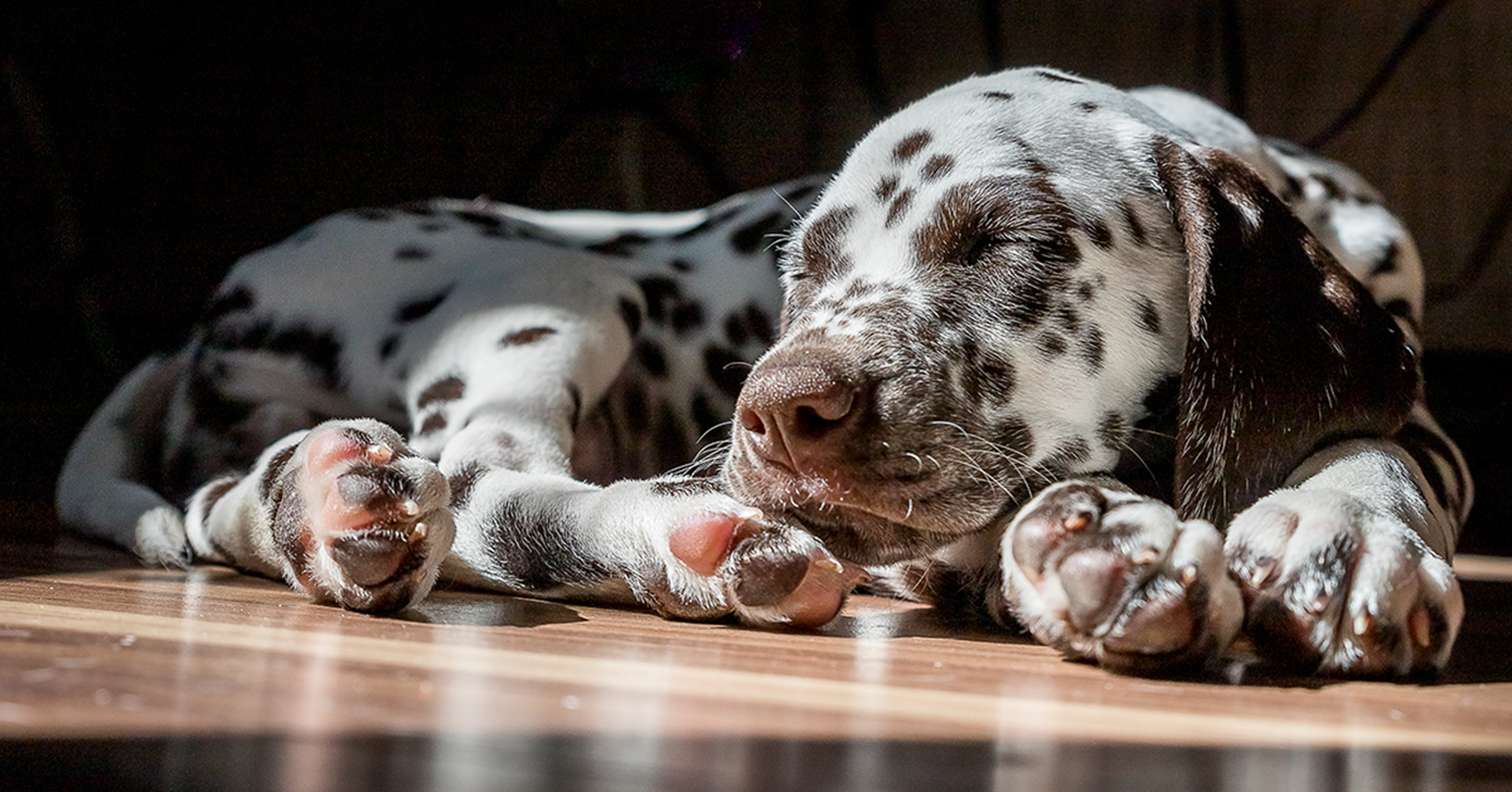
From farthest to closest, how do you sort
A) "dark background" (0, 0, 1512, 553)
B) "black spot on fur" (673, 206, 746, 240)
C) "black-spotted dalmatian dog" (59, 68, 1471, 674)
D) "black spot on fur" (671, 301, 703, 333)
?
"dark background" (0, 0, 1512, 553), "black spot on fur" (673, 206, 746, 240), "black spot on fur" (671, 301, 703, 333), "black-spotted dalmatian dog" (59, 68, 1471, 674)

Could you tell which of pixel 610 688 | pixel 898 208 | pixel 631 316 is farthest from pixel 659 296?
pixel 610 688

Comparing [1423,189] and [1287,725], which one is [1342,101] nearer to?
[1423,189]

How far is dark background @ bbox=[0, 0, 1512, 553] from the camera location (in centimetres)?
554

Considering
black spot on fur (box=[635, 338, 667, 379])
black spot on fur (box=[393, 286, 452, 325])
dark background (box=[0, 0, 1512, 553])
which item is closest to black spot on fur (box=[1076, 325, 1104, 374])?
black spot on fur (box=[635, 338, 667, 379])

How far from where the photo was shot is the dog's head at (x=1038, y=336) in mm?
2150

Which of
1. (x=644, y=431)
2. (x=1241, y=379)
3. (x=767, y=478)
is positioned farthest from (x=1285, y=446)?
(x=644, y=431)

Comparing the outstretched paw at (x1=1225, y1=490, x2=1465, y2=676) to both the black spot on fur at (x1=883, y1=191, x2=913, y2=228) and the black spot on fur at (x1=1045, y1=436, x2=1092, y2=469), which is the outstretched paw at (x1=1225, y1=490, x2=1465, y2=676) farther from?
the black spot on fur at (x1=883, y1=191, x2=913, y2=228)

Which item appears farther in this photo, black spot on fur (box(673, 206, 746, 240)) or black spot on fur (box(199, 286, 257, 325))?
black spot on fur (box(673, 206, 746, 240))

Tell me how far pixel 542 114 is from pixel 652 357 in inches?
100

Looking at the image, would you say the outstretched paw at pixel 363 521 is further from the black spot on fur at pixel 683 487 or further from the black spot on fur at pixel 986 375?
the black spot on fur at pixel 986 375

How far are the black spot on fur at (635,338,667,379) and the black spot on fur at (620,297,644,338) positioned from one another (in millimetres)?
60

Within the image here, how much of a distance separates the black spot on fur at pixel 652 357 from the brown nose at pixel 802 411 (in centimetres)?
128

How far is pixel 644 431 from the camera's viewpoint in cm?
344

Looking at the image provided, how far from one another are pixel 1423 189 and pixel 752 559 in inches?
176
